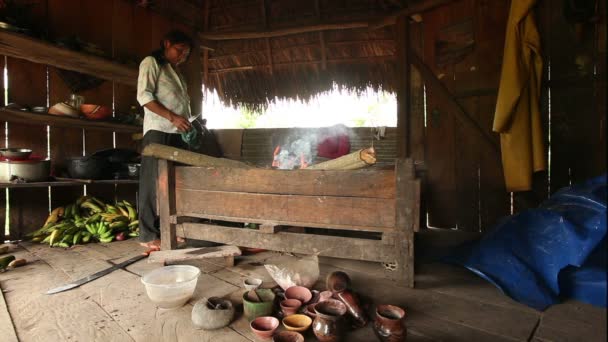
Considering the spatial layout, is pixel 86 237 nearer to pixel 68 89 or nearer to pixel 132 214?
pixel 132 214

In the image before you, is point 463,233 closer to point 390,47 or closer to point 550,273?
point 550,273

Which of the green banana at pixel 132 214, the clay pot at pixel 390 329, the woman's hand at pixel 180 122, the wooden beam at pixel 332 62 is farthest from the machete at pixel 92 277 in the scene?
the wooden beam at pixel 332 62

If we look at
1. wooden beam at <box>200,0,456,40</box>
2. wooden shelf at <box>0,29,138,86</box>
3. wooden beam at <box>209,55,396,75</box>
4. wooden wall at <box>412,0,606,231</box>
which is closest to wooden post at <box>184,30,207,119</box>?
wooden beam at <box>200,0,456,40</box>

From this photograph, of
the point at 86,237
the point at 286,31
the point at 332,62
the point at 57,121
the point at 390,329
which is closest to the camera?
the point at 390,329

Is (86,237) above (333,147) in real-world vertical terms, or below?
below

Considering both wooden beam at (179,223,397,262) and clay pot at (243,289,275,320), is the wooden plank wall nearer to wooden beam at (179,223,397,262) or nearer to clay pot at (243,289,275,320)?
wooden beam at (179,223,397,262)

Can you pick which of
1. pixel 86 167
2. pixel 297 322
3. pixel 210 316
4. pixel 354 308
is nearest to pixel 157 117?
pixel 86 167

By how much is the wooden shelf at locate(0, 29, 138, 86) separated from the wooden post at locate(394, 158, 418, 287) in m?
3.61

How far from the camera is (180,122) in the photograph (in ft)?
9.42

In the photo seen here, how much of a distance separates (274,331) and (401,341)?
0.56 m

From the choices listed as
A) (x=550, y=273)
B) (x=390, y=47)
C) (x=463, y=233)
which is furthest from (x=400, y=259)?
(x=390, y=47)

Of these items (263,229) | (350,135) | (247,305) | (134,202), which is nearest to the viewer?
(247,305)

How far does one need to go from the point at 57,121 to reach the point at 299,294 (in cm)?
348

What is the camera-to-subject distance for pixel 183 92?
3.12 m
